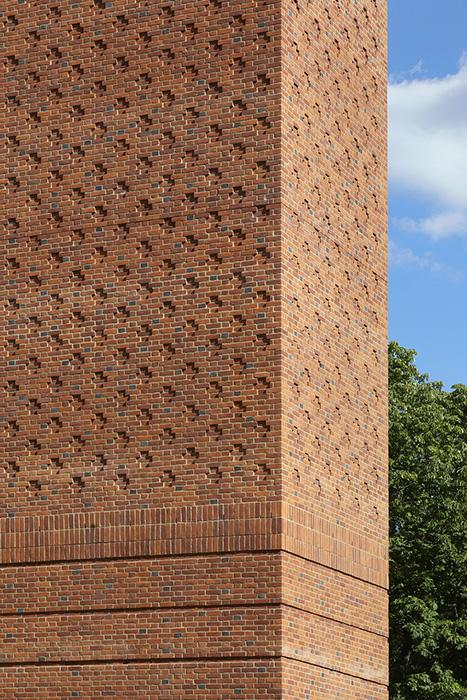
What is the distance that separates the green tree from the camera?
128 ft

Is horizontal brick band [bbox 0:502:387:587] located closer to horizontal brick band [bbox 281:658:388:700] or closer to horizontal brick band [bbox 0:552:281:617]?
horizontal brick band [bbox 0:552:281:617]

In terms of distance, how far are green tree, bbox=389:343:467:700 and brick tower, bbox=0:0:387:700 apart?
15.5 m

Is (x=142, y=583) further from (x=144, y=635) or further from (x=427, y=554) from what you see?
(x=427, y=554)

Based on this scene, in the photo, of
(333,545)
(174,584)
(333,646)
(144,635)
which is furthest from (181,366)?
(333,646)

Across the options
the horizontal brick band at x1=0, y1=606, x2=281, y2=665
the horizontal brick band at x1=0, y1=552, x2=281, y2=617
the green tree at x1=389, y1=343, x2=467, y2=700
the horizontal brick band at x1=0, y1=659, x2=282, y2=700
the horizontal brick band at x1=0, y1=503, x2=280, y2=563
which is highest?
the green tree at x1=389, y1=343, x2=467, y2=700

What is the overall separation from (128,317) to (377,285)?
5254 mm

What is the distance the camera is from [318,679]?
21281mm

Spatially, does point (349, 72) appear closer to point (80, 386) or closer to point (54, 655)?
point (80, 386)

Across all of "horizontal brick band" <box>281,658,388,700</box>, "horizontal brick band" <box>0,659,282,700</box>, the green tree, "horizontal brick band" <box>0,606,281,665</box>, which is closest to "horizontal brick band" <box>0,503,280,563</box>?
"horizontal brick band" <box>0,606,281,665</box>

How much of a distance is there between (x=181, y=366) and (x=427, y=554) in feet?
70.3

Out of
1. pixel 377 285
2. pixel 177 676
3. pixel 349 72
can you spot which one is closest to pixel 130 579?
pixel 177 676

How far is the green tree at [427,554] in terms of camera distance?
3916 cm

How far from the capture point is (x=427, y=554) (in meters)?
41.2

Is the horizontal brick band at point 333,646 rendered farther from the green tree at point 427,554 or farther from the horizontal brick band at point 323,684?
the green tree at point 427,554
